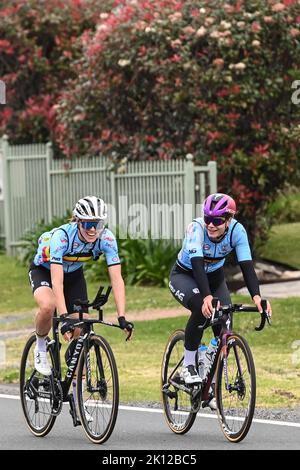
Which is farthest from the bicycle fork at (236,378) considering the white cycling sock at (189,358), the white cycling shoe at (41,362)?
the white cycling shoe at (41,362)

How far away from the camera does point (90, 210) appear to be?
10.4 meters

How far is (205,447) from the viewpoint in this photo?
9906 millimetres

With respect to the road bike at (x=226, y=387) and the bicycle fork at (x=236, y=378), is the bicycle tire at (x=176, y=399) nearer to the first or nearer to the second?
the road bike at (x=226, y=387)

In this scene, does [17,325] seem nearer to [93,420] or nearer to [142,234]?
[142,234]

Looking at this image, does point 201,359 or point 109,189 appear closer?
point 201,359

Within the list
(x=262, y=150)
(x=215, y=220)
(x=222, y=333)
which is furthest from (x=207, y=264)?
(x=262, y=150)

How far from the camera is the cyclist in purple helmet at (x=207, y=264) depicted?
10211 millimetres

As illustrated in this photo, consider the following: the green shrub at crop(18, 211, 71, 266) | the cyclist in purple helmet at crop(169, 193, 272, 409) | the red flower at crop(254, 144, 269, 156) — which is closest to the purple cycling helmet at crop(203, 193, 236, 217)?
the cyclist in purple helmet at crop(169, 193, 272, 409)

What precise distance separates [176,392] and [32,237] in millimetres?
15031

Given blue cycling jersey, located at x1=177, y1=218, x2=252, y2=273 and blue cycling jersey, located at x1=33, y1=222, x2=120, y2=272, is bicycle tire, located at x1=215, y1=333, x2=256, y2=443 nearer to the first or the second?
blue cycling jersey, located at x1=177, y1=218, x2=252, y2=273

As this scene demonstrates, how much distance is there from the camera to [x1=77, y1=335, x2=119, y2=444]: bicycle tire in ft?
32.3

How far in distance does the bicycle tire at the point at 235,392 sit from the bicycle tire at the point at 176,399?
1.91 ft

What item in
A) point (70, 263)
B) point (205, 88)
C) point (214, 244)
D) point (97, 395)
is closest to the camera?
point (97, 395)

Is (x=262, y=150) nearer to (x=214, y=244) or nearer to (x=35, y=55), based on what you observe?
(x=35, y=55)
